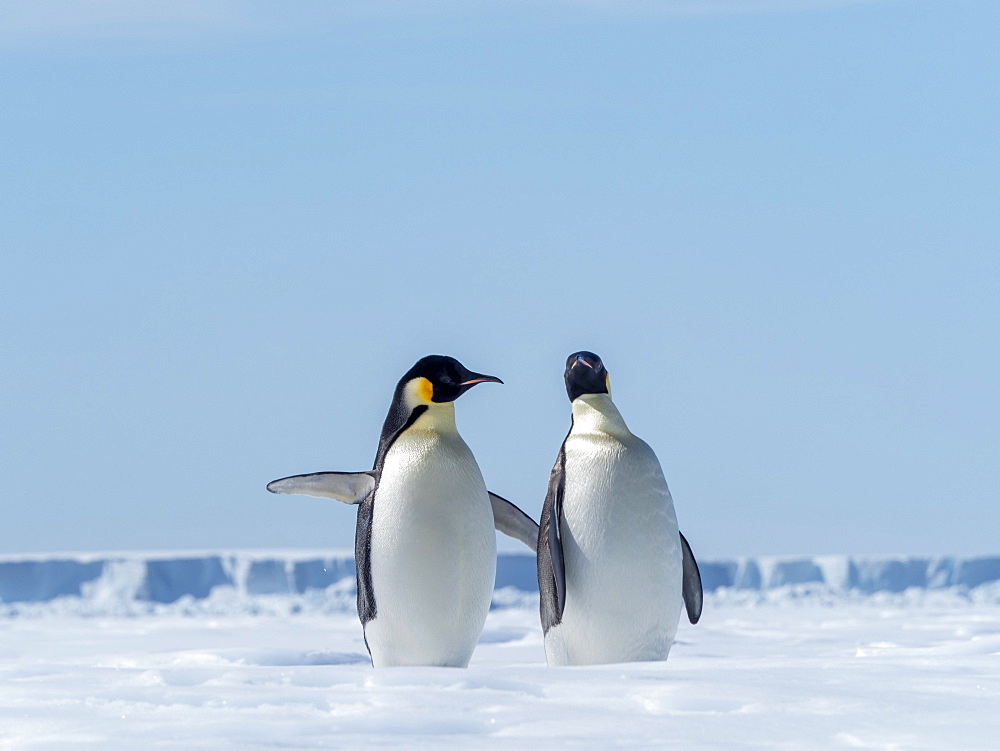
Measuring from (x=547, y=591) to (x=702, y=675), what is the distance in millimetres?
1216

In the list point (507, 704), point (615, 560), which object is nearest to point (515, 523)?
point (615, 560)

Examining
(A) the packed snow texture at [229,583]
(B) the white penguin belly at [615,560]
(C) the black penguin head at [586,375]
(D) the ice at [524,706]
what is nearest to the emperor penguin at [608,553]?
(B) the white penguin belly at [615,560]

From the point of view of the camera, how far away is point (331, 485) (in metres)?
4.86

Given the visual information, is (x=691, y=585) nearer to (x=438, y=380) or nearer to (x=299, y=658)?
(x=438, y=380)

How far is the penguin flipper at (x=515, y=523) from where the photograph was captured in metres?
5.14

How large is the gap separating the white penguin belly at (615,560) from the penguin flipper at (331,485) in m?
0.73

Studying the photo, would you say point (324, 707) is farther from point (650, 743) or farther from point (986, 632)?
point (986, 632)

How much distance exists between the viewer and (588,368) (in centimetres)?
487

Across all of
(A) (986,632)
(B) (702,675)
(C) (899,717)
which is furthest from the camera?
(A) (986,632)

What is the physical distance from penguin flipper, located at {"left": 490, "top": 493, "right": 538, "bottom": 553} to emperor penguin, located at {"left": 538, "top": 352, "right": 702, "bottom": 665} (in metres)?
0.30

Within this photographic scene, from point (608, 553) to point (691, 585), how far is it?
699 millimetres

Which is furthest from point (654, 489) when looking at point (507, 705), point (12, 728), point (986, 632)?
point (986, 632)

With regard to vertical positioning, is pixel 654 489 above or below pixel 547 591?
above

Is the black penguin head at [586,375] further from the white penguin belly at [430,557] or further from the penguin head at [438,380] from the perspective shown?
the white penguin belly at [430,557]
